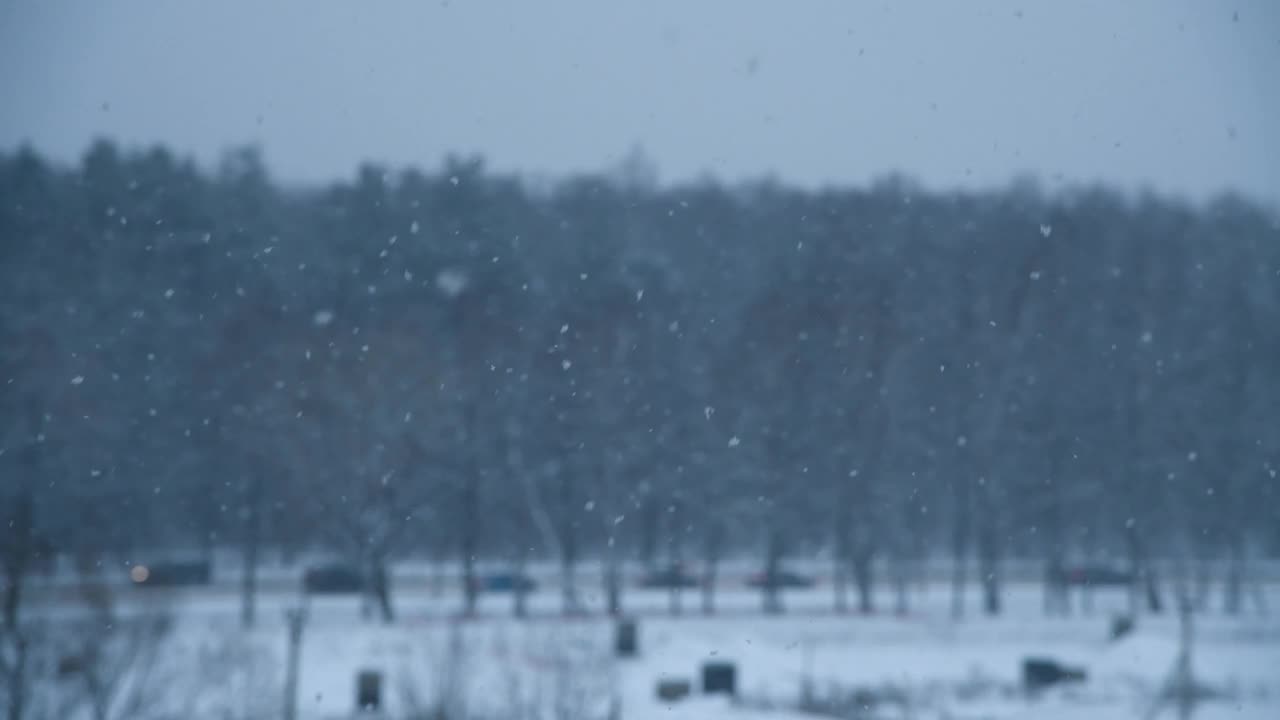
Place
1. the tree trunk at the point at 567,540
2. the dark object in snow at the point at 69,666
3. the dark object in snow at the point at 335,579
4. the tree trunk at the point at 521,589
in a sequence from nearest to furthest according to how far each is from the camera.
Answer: the dark object in snow at the point at 69,666 → the tree trunk at the point at 521,589 → the tree trunk at the point at 567,540 → the dark object in snow at the point at 335,579

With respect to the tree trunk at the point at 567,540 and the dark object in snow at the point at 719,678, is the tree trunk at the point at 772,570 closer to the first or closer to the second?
the tree trunk at the point at 567,540

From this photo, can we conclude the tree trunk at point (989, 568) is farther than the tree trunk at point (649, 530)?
No

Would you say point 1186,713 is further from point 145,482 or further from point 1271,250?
point 145,482

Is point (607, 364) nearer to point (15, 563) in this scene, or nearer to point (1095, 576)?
point (1095, 576)

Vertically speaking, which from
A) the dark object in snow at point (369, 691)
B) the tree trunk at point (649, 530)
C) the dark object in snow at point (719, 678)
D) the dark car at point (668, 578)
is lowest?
the dark object in snow at point (719, 678)

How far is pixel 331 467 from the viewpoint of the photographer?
376 inches

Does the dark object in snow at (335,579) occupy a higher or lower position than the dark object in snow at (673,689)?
higher

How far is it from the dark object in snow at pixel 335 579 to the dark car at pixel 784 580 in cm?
406

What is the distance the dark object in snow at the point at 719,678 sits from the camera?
23.4ft

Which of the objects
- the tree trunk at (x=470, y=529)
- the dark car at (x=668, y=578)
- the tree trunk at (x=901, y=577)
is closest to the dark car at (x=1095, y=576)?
the tree trunk at (x=901, y=577)

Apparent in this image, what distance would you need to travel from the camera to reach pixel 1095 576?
9.40 m

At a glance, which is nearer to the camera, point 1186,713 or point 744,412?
point 1186,713

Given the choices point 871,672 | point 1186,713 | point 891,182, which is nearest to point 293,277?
point 891,182

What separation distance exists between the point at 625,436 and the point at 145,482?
399 centimetres
